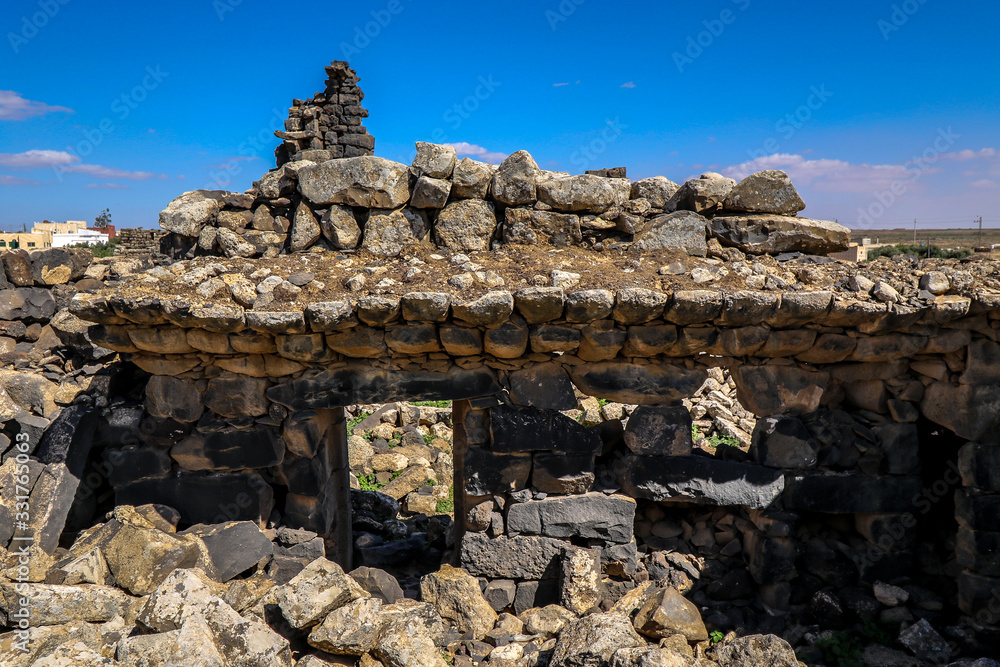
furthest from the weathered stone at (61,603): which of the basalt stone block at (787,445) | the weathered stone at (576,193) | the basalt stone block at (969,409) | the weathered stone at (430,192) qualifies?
the basalt stone block at (969,409)

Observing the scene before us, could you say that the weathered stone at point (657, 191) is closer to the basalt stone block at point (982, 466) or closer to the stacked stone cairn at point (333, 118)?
the basalt stone block at point (982, 466)

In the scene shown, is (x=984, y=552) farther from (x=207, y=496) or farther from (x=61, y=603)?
(x=61, y=603)

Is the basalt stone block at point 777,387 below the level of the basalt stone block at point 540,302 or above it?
below

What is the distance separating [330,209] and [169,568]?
280cm

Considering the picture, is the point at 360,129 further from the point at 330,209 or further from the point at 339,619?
the point at 339,619

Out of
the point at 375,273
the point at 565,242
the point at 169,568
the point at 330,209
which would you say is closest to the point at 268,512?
the point at 169,568

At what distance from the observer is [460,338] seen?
419cm

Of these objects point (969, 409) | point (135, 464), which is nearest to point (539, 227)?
point (969, 409)

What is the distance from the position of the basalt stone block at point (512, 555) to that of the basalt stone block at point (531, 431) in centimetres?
70

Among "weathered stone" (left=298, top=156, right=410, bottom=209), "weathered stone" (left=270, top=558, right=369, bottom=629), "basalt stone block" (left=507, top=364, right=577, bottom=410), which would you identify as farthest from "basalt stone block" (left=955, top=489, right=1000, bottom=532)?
"weathered stone" (left=298, top=156, right=410, bottom=209)

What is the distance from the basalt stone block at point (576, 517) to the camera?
14.9 ft

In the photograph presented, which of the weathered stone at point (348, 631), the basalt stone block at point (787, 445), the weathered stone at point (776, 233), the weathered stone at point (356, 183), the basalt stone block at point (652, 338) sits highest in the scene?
the weathered stone at point (356, 183)

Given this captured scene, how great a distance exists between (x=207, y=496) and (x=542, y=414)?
8.48ft

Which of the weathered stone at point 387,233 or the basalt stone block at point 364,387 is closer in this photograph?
the basalt stone block at point 364,387
